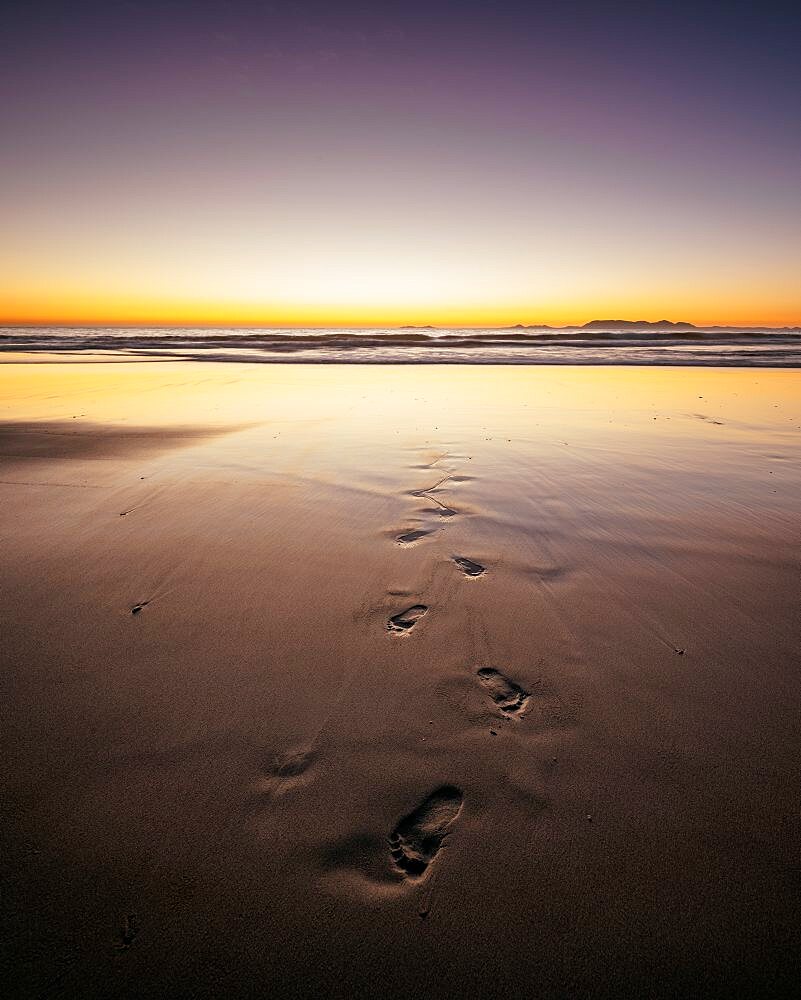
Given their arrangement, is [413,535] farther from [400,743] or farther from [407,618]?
[400,743]

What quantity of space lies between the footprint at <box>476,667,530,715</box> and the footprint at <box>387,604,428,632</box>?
483 mm

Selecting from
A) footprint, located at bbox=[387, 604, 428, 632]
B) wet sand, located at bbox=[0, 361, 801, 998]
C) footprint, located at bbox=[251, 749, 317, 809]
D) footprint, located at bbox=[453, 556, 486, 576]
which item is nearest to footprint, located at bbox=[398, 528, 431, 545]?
wet sand, located at bbox=[0, 361, 801, 998]

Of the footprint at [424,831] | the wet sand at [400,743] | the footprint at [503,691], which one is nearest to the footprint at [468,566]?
the wet sand at [400,743]

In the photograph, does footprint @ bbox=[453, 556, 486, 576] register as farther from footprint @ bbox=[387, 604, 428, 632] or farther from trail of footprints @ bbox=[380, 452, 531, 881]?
trail of footprints @ bbox=[380, 452, 531, 881]

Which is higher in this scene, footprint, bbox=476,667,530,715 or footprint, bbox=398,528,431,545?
footprint, bbox=398,528,431,545

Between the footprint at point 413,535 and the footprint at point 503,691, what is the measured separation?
1.36 meters

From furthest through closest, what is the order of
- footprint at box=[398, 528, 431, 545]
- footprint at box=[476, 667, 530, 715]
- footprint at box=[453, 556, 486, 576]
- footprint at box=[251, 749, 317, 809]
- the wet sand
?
footprint at box=[398, 528, 431, 545]
footprint at box=[453, 556, 486, 576]
footprint at box=[476, 667, 530, 715]
footprint at box=[251, 749, 317, 809]
the wet sand

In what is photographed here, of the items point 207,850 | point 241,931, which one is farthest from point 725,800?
point 207,850

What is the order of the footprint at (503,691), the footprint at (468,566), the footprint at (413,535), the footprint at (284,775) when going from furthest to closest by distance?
the footprint at (413,535), the footprint at (468,566), the footprint at (503,691), the footprint at (284,775)

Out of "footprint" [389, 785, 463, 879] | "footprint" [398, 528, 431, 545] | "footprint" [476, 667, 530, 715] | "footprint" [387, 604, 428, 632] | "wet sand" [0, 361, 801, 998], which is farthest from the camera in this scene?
"footprint" [398, 528, 431, 545]

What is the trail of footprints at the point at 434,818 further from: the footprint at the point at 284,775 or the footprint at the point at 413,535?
the footprint at the point at 413,535

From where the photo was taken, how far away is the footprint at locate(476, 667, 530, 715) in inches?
77.7

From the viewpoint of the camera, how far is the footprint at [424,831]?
4.66ft

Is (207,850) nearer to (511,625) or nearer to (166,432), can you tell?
(511,625)
